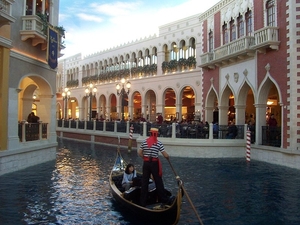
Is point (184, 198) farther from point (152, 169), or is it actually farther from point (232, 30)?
point (232, 30)

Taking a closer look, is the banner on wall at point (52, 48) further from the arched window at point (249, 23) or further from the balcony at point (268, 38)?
the arched window at point (249, 23)

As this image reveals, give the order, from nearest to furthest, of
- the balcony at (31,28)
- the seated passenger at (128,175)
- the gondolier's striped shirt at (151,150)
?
the gondolier's striped shirt at (151,150), the seated passenger at (128,175), the balcony at (31,28)

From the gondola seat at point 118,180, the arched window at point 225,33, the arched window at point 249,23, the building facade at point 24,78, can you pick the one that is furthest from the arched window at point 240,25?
the gondola seat at point 118,180

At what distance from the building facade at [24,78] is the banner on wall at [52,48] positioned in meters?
0.17

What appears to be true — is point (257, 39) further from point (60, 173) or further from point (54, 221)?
point (54, 221)

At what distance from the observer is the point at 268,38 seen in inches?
496

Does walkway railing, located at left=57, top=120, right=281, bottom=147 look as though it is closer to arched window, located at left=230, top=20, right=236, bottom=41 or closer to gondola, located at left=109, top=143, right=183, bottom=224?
arched window, located at left=230, top=20, right=236, bottom=41

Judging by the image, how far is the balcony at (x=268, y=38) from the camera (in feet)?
41.0

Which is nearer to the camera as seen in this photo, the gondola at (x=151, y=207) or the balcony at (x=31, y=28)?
the gondola at (x=151, y=207)

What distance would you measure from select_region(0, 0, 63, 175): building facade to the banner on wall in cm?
17

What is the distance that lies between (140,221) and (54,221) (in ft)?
4.98

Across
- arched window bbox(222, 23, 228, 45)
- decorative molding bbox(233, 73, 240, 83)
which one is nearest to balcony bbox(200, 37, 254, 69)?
decorative molding bbox(233, 73, 240, 83)

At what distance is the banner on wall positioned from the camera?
467 inches

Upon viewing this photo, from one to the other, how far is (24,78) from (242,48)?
28.5 feet
